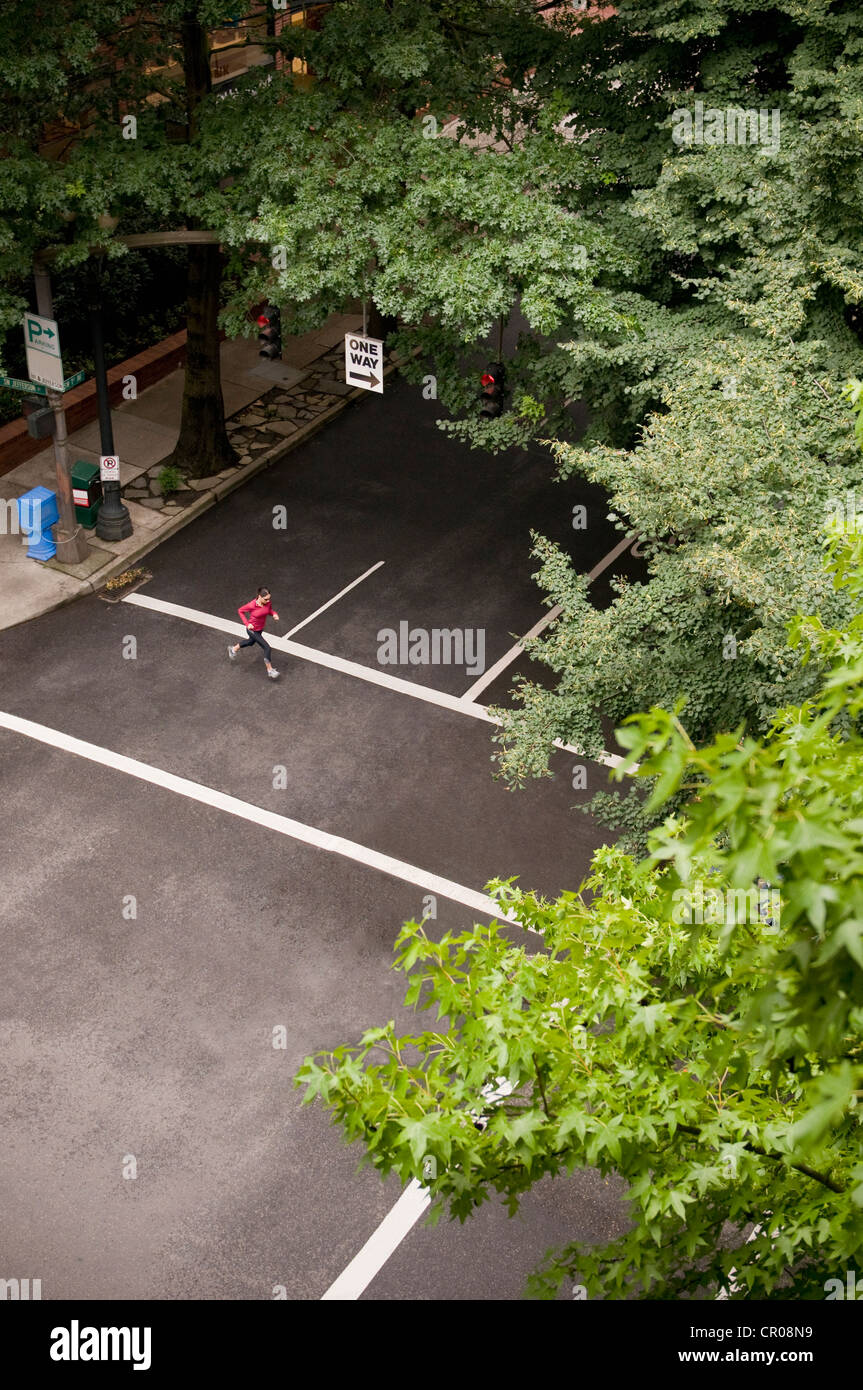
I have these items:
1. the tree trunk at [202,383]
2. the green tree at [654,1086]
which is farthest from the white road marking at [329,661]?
the green tree at [654,1086]

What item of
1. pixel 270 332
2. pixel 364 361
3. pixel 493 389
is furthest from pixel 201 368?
pixel 493 389

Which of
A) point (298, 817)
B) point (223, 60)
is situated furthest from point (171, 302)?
point (298, 817)

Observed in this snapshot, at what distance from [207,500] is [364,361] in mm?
4108

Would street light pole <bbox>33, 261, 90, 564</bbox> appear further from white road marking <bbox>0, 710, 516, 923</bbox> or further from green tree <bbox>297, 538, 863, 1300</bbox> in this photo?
green tree <bbox>297, 538, 863, 1300</bbox>

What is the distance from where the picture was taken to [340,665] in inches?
752

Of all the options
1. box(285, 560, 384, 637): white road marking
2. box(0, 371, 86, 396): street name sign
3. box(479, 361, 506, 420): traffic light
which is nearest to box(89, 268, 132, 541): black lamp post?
box(0, 371, 86, 396): street name sign

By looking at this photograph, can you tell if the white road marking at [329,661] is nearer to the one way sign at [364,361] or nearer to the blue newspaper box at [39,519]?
the blue newspaper box at [39,519]

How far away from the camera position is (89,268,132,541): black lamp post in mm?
19422

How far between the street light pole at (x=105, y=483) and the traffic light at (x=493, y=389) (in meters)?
5.56

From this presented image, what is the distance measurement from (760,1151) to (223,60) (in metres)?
26.7

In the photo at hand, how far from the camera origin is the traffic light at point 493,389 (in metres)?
18.5

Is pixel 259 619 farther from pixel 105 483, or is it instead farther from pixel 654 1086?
pixel 654 1086

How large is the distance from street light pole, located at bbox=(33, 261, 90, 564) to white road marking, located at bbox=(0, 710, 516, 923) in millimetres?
3463

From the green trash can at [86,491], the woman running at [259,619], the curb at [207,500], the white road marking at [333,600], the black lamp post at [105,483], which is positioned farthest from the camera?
the green trash can at [86,491]
